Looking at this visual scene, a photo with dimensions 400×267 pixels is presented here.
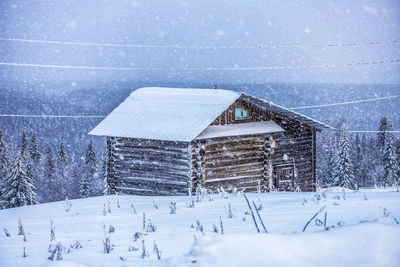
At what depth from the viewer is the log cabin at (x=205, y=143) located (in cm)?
1861

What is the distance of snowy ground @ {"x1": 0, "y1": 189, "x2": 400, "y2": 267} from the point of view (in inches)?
166

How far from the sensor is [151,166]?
19.4 m

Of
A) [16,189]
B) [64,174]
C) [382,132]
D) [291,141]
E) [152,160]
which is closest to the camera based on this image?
[152,160]

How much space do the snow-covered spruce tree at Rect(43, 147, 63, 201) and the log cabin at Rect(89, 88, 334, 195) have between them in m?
53.7

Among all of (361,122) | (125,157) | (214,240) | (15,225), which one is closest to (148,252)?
(214,240)

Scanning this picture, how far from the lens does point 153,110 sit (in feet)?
69.4

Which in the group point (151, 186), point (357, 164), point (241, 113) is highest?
point (241, 113)

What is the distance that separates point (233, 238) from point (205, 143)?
14.1 m

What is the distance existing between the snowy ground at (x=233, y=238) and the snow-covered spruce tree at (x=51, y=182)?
2586 inches

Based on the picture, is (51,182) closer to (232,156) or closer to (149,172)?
(149,172)

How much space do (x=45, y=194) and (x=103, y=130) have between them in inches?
2222

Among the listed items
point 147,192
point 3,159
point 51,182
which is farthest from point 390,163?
point 51,182

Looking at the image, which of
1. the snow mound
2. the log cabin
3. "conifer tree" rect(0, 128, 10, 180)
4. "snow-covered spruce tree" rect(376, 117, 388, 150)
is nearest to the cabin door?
the log cabin

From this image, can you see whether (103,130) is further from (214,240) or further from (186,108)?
(214,240)
